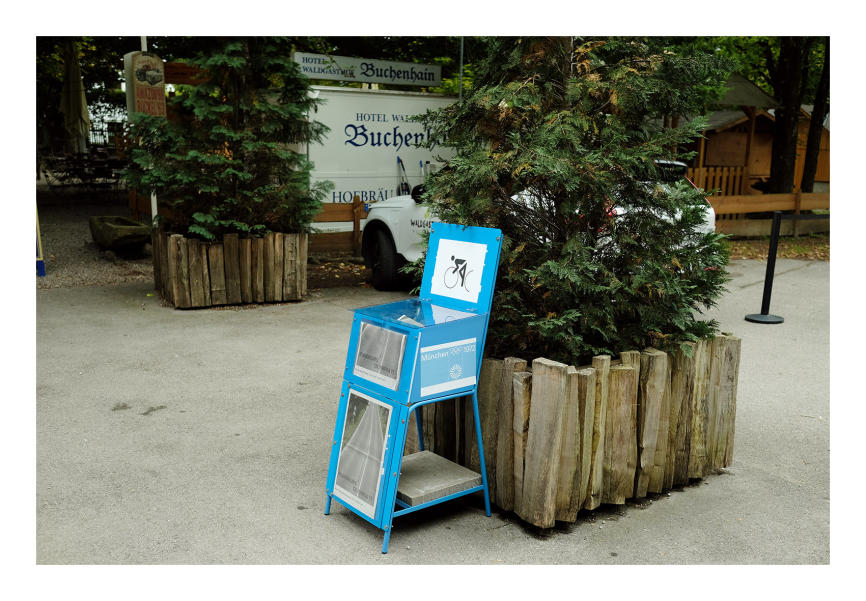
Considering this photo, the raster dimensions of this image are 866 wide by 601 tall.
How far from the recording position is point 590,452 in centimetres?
A: 362

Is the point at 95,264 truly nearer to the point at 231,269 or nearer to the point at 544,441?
the point at 231,269

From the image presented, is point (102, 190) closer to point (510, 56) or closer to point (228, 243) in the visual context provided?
point (228, 243)

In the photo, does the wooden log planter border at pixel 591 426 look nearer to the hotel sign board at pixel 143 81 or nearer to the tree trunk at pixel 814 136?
the hotel sign board at pixel 143 81

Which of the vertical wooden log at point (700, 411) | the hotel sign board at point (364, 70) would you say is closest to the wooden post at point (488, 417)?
the vertical wooden log at point (700, 411)

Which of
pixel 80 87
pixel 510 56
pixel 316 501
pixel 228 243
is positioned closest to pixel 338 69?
pixel 228 243

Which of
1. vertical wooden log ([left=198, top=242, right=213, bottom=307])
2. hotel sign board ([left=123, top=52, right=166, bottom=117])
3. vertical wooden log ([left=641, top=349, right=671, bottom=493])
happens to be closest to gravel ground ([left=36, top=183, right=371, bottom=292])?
vertical wooden log ([left=198, top=242, right=213, bottom=307])

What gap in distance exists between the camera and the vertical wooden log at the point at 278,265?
867 cm

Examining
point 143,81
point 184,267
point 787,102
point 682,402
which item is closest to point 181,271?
point 184,267

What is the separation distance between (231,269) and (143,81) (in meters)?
3.37

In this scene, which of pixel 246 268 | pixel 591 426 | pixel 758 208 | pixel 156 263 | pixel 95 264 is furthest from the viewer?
pixel 758 208

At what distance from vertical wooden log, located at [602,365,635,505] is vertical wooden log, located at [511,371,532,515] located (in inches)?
17.1

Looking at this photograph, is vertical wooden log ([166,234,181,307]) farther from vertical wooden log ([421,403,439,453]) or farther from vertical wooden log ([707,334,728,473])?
A: vertical wooden log ([707,334,728,473])

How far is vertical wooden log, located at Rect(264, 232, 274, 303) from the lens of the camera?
8617 millimetres

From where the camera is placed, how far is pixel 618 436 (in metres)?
3.72
